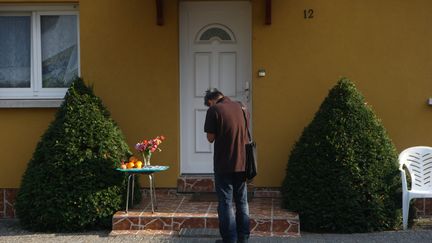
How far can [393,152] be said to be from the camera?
7.08 meters

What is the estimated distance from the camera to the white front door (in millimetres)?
8055

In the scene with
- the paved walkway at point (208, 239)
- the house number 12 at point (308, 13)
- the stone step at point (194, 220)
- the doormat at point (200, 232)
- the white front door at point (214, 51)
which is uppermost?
the house number 12 at point (308, 13)

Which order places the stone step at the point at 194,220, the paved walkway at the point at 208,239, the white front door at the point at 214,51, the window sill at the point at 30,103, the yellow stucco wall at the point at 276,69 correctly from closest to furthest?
1. the paved walkway at the point at 208,239
2. the stone step at the point at 194,220
3. the yellow stucco wall at the point at 276,69
4. the window sill at the point at 30,103
5. the white front door at the point at 214,51

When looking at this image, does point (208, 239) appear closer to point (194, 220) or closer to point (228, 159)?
point (194, 220)

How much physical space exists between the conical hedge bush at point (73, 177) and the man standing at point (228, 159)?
1.59m

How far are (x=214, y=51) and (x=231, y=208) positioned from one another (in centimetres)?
277

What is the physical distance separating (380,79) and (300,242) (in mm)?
2561

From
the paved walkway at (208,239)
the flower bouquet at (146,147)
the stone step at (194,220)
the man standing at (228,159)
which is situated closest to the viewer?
the man standing at (228,159)

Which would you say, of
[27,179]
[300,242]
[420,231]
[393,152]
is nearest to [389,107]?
[393,152]

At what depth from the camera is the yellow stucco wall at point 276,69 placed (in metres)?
7.68

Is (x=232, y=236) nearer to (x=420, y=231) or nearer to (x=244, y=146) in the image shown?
(x=244, y=146)

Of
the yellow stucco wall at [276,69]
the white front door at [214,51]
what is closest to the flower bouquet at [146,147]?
the yellow stucco wall at [276,69]

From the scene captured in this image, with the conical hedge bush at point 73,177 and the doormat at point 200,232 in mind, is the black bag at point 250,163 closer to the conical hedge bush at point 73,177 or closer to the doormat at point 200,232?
the doormat at point 200,232

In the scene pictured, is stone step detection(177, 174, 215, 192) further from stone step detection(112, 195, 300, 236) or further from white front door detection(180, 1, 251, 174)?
stone step detection(112, 195, 300, 236)
